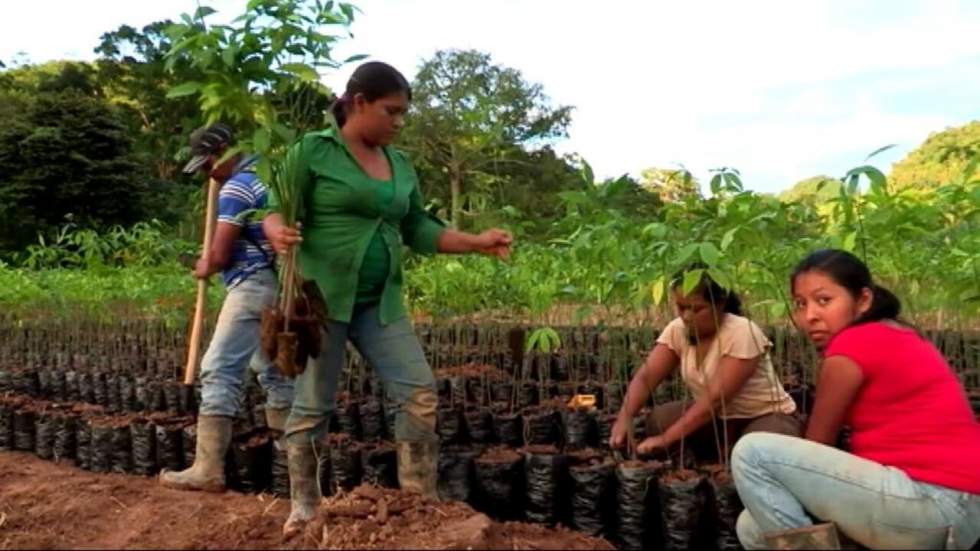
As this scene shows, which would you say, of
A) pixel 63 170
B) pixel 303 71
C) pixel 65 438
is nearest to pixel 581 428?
pixel 303 71

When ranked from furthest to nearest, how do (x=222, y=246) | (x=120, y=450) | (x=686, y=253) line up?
(x=120, y=450) < (x=222, y=246) < (x=686, y=253)

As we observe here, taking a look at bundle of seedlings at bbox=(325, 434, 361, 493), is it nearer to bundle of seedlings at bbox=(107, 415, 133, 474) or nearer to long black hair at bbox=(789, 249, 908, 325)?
bundle of seedlings at bbox=(107, 415, 133, 474)

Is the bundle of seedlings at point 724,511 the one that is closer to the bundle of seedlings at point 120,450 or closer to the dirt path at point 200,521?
the dirt path at point 200,521

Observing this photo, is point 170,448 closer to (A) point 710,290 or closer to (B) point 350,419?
(B) point 350,419

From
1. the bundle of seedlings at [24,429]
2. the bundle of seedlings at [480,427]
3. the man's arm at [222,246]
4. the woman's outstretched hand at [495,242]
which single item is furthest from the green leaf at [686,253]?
the bundle of seedlings at [24,429]

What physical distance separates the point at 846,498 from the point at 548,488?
1.12m

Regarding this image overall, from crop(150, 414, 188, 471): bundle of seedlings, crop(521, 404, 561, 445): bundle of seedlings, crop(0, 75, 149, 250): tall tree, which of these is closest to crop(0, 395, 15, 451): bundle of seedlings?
crop(150, 414, 188, 471): bundle of seedlings

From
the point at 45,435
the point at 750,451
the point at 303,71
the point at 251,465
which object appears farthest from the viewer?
the point at 45,435

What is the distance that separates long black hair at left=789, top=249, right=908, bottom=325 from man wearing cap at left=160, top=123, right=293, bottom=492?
2051 mm

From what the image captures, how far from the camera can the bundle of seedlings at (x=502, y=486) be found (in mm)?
3293

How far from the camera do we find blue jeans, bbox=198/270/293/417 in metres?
3.72

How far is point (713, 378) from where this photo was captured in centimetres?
311

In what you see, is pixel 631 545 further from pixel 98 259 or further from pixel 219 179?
pixel 98 259

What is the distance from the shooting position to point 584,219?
3262 millimetres
